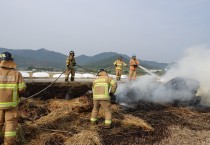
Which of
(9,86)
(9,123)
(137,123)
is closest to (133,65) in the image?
(137,123)

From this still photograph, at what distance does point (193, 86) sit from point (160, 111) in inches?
121

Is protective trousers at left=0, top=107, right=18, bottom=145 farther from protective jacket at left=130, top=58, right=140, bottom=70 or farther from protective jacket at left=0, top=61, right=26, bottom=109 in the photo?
protective jacket at left=130, top=58, right=140, bottom=70

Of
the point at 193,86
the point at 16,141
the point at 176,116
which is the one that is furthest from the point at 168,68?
the point at 16,141

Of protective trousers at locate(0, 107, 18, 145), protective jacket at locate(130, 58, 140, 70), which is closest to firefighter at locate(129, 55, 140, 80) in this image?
protective jacket at locate(130, 58, 140, 70)

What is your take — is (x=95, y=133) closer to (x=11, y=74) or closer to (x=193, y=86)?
(x=11, y=74)

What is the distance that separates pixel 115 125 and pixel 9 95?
3.94 m

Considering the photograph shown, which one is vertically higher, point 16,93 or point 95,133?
point 16,93

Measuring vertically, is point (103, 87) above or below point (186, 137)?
above

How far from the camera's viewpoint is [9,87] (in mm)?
7391

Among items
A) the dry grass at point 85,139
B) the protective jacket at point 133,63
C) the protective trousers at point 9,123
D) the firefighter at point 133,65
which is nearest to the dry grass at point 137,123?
the dry grass at point 85,139

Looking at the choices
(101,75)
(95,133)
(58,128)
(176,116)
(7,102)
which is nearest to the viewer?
(7,102)

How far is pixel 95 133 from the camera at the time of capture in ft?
28.5

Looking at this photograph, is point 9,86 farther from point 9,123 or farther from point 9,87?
point 9,123

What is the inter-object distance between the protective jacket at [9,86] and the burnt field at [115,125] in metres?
1.22
